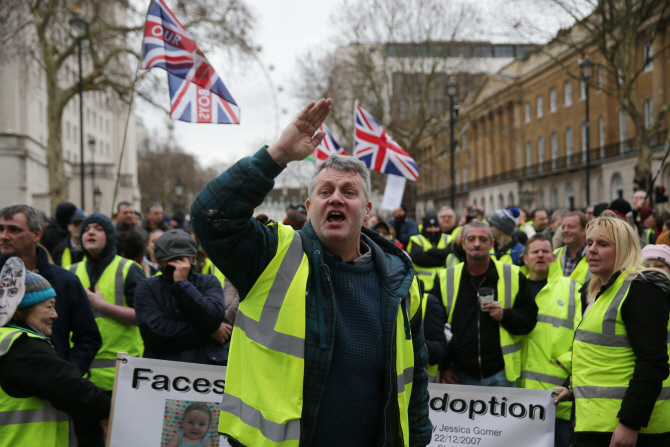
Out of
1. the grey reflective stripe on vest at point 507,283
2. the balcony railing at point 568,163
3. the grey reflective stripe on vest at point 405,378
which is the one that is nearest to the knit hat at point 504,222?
the grey reflective stripe on vest at point 507,283

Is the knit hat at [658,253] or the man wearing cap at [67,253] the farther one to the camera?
the man wearing cap at [67,253]

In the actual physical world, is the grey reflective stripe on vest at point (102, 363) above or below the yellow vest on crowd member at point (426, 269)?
below

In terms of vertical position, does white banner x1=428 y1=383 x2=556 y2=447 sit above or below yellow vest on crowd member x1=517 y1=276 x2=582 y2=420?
below

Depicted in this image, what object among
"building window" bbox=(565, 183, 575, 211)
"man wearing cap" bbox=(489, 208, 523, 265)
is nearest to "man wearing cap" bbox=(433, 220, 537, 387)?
"man wearing cap" bbox=(489, 208, 523, 265)

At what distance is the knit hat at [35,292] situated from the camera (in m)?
3.60

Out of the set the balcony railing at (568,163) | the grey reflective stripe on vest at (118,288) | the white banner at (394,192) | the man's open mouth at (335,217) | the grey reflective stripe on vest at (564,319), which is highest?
the balcony railing at (568,163)

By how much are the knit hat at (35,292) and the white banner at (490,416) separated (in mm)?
2760

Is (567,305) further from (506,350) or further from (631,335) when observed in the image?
(631,335)

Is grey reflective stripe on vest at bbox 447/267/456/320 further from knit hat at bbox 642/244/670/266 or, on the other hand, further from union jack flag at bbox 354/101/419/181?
union jack flag at bbox 354/101/419/181

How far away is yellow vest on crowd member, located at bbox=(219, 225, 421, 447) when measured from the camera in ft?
7.66

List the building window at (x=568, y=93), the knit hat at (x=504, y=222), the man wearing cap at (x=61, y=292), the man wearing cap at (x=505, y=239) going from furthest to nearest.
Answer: the building window at (x=568, y=93), the knit hat at (x=504, y=222), the man wearing cap at (x=505, y=239), the man wearing cap at (x=61, y=292)

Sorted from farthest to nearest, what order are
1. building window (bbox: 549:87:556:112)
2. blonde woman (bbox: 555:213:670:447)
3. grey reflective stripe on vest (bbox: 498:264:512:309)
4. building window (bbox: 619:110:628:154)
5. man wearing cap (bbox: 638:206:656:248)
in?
building window (bbox: 549:87:556:112) < building window (bbox: 619:110:628:154) < man wearing cap (bbox: 638:206:656:248) < grey reflective stripe on vest (bbox: 498:264:512:309) < blonde woman (bbox: 555:213:670:447)

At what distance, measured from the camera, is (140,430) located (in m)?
4.52

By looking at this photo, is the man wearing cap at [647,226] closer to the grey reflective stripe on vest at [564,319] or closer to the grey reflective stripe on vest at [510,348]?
the grey reflective stripe on vest at [564,319]
